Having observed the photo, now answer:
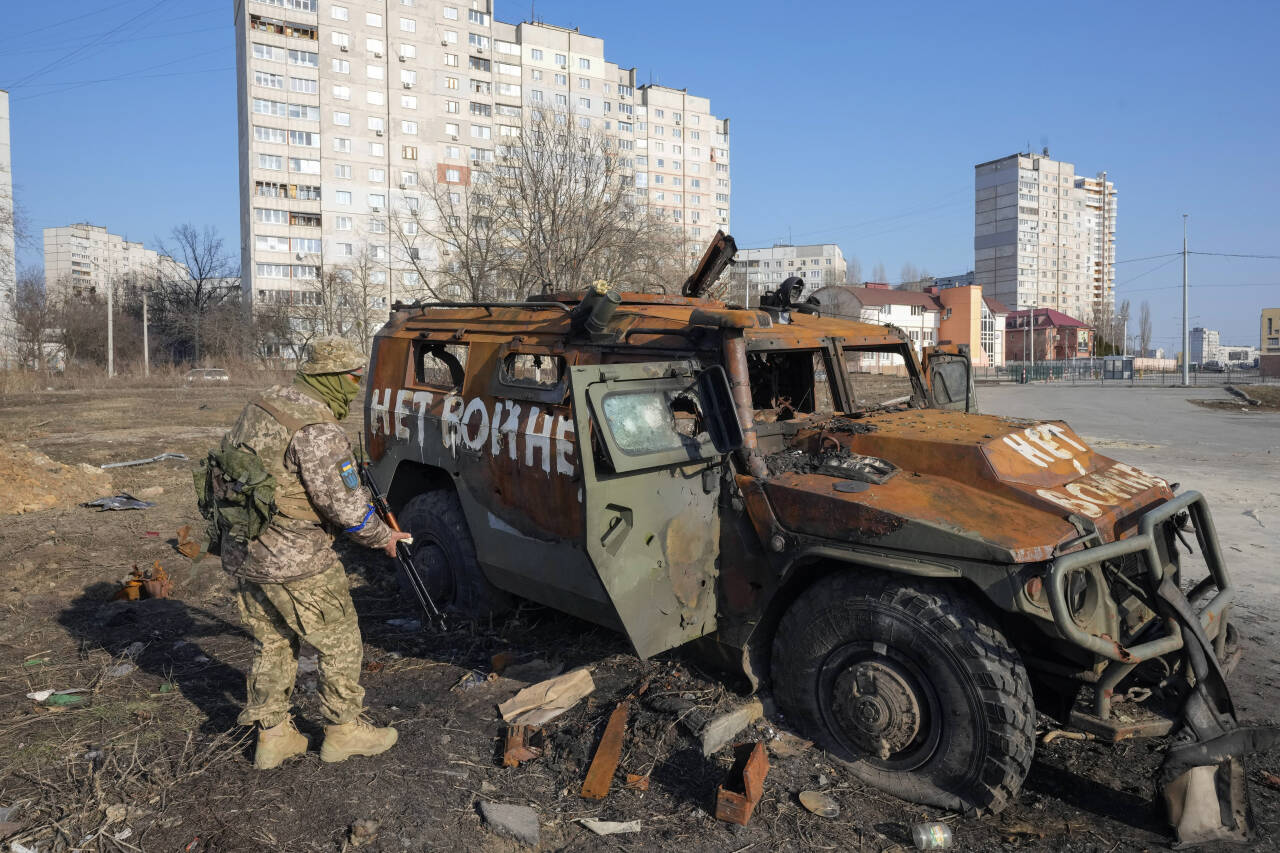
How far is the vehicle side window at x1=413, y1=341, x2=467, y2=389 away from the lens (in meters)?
5.58

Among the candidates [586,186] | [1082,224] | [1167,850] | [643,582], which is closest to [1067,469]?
[1167,850]

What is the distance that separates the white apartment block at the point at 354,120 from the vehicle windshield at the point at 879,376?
47.9 meters

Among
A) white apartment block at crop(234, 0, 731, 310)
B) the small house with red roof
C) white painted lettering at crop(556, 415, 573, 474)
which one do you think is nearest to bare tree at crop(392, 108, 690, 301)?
white painted lettering at crop(556, 415, 573, 474)

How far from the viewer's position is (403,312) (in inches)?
245

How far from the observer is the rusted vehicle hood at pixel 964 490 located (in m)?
3.31

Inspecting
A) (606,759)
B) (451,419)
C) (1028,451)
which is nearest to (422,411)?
(451,419)

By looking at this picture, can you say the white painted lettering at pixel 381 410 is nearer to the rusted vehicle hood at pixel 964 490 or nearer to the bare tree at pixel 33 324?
the rusted vehicle hood at pixel 964 490

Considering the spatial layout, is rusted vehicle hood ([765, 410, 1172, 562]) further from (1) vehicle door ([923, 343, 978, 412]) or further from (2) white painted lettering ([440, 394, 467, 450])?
(2) white painted lettering ([440, 394, 467, 450])

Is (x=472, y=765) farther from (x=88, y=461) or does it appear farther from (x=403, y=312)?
(x=88, y=461)

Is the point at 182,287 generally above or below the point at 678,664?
above

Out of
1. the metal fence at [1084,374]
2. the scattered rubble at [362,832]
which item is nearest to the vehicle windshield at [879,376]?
the scattered rubble at [362,832]

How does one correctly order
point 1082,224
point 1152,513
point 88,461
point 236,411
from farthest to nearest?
point 1082,224 < point 236,411 < point 88,461 < point 1152,513

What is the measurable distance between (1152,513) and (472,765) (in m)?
3.07

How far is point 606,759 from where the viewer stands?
3.66 m
